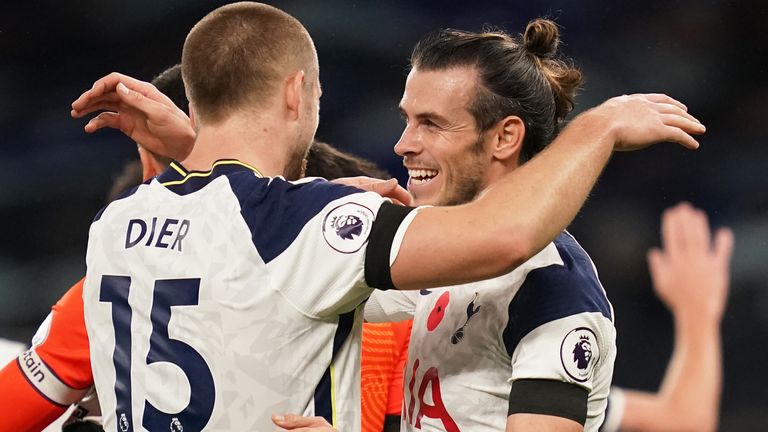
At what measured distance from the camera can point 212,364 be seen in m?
1.72

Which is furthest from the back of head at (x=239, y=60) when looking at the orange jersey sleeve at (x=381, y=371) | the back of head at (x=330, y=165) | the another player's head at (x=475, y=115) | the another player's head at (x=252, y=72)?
the back of head at (x=330, y=165)

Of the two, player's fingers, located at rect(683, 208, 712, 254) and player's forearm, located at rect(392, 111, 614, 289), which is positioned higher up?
player's fingers, located at rect(683, 208, 712, 254)

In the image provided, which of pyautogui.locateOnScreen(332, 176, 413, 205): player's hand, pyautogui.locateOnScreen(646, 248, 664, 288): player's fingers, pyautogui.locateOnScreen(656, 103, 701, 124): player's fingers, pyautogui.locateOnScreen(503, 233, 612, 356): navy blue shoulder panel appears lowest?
pyautogui.locateOnScreen(503, 233, 612, 356): navy blue shoulder panel

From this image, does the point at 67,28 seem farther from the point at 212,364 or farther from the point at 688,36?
the point at 212,364

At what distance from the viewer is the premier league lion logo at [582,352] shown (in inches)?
73.5

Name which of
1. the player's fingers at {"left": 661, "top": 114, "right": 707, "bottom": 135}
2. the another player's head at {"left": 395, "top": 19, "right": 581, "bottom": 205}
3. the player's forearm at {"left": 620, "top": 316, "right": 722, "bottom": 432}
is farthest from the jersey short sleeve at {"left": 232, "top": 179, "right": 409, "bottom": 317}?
the player's forearm at {"left": 620, "top": 316, "right": 722, "bottom": 432}

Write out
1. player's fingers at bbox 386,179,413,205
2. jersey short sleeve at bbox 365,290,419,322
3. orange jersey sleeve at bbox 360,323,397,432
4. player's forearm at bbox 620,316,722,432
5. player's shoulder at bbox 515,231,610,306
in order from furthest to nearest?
player's forearm at bbox 620,316,722,432, orange jersey sleeve at bbox 360,323,397,432, jersey short sleeve at bbox 365,290,419,322, player's fingers at bbox 386,179,413,205, player's shoulder at bbox 515,231,610,306

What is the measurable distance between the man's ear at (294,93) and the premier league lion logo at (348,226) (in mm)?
297

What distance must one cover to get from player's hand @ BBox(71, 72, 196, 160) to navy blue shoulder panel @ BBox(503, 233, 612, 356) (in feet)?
2.76

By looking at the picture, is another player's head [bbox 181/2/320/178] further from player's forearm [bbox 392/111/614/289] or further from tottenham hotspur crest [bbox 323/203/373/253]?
player's forearm [bbox 392/111/614/289]

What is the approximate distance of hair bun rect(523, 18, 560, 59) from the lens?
2.33 meters

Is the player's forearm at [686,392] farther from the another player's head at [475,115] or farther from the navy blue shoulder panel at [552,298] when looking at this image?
the navy blue shoulder panel at [552,298]

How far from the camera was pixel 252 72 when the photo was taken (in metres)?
1.83

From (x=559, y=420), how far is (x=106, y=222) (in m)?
0.90
